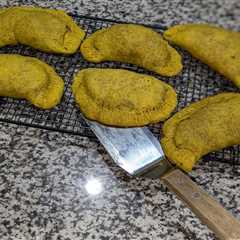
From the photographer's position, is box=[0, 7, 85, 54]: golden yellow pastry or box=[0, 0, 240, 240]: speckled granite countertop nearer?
box=[0, 0, 240, 240]: speckled granite countertop

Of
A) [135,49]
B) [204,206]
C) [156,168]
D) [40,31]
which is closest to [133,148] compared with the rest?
[156,168]

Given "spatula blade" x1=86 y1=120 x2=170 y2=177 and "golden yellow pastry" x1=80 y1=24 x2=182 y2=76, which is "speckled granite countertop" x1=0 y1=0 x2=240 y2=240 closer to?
"spatula blade" x1=86 y1=120 x2=170 y2=177

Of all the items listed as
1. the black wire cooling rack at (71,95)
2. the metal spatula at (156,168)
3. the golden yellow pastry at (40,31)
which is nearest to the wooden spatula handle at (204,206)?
the metal spatula at (156,168)

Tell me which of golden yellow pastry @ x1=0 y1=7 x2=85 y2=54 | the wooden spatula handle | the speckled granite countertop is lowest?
the speckled granite countertop

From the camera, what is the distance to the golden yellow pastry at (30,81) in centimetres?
89

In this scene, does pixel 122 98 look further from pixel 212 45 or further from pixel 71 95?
pixel 212 45

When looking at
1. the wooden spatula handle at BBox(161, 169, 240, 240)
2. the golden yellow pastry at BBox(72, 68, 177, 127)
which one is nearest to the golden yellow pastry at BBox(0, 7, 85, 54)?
the golden yellow pastry at BBox(72, 68, 177, 127)

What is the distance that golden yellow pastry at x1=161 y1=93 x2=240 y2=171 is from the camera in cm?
82

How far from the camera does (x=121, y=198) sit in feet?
2.60

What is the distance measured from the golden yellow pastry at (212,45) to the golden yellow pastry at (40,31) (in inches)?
9.2

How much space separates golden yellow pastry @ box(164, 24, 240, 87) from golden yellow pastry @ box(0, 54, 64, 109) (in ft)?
1.05

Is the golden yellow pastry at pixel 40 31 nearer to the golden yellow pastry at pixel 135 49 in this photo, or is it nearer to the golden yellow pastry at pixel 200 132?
the golden yellow pastry at pixel 135 49

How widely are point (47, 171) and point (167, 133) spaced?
0.80 ft

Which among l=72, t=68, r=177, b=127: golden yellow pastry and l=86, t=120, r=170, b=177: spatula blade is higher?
l=72, t=68, r=177, b=127: golden yellow pastry
